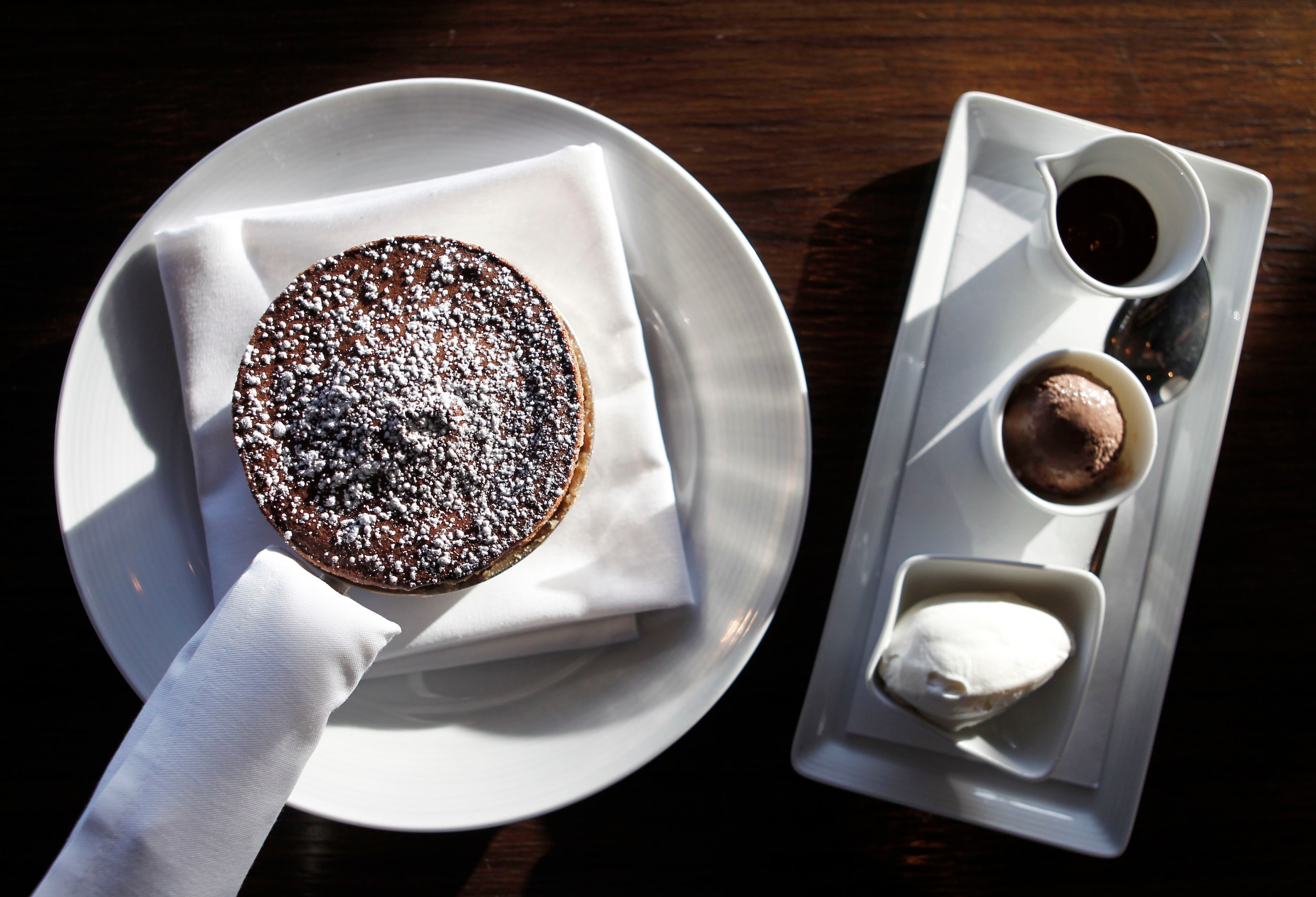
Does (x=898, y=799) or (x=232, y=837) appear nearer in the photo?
(x=232, y=837)

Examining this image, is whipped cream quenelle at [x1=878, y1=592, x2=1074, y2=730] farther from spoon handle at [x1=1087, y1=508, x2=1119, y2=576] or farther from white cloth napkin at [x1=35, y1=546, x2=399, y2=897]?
white cloth napkin at [x1=35, y1=546, x2=399, y2=897]

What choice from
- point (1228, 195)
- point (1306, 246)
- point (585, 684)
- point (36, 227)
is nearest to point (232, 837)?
point (585, 684)

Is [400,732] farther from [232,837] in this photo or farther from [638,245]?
[638,245]

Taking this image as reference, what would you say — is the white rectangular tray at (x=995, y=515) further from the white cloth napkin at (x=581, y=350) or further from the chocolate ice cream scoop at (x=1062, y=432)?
the white cloth napkin at (x=581, y=350)

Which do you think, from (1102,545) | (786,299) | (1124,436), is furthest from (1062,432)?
(786,299)

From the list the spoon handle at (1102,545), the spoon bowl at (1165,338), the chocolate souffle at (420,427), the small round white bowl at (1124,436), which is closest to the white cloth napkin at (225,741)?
the chocolate souffle at (420,427)
